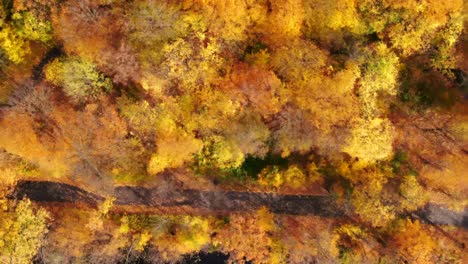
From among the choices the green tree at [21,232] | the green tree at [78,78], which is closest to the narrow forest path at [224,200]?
the green tree at [21,232]

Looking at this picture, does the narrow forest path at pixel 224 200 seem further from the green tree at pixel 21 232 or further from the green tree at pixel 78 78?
the green tree at pixel 78 78

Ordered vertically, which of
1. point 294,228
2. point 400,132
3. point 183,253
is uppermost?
point 400,132

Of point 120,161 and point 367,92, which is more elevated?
point 367,92

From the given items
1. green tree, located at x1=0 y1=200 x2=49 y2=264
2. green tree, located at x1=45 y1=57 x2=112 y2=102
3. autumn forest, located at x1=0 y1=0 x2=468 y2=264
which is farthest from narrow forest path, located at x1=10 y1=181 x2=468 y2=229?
green tree, located at x1=45 y1=57 x2=112 y2=102

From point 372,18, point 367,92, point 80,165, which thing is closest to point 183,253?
point 80,165

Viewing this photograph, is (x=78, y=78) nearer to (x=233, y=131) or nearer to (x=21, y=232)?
(x=233, y=131)

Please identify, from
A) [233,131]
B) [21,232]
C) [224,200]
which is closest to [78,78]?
[233,131]

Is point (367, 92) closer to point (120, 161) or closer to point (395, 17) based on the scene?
point (395, 17)
